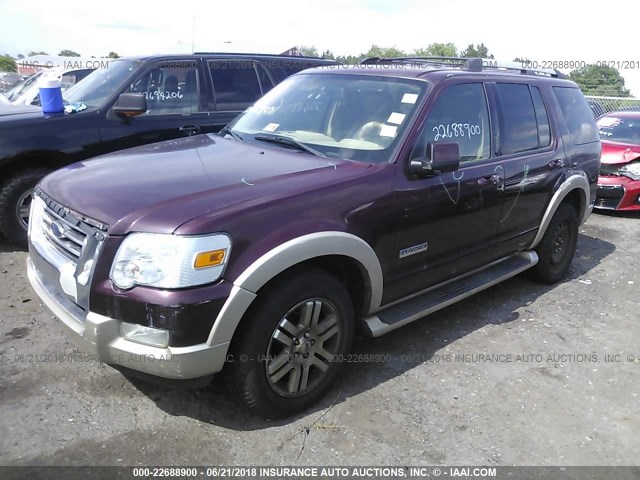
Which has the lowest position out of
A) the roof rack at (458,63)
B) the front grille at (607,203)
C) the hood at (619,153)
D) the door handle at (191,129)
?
the front grille at (607,203)

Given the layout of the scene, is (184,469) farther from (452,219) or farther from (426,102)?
(426,102)

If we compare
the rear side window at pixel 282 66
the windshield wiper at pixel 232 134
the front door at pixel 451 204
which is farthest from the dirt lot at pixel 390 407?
the rear side window at pixel 282 66

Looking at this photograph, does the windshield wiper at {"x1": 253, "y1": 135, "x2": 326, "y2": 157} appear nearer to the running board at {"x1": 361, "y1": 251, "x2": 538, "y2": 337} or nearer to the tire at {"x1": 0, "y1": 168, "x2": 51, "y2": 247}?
the running board at {"x1": 361, "y1": 251, "x2": 538, "y2": 337}

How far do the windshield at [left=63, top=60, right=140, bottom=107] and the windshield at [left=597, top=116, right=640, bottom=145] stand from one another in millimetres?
6987

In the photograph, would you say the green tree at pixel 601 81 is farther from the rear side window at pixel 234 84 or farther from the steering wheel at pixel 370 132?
the steering wheel at pixel 370 132

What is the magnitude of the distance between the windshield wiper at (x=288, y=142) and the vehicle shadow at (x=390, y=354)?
1.39 m

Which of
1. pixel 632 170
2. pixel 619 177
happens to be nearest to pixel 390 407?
pixel 619 177

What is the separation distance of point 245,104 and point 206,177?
3.68 m

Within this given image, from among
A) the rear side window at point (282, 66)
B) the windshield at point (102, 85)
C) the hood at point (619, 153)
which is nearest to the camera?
the windshield at point (102, 85)

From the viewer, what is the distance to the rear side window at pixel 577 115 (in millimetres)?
4945

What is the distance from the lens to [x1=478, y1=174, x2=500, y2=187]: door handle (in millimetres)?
3824

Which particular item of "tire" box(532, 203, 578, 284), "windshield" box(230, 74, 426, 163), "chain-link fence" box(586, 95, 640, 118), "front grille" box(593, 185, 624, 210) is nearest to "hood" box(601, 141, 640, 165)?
"front grille" box(593, 185, 624, 210)

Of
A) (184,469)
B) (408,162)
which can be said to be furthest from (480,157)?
(184,469)

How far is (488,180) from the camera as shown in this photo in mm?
3885
